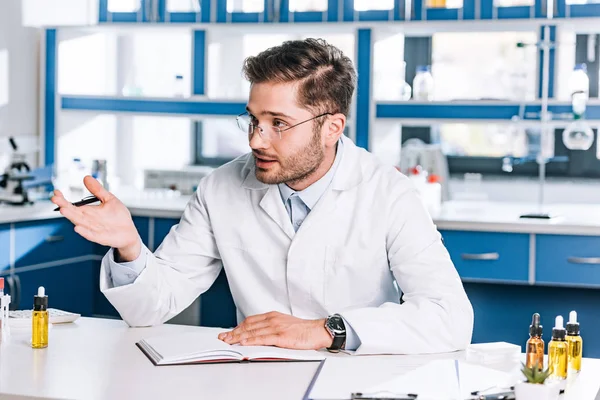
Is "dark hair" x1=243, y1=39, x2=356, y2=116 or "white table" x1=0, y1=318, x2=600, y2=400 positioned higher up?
"dark hair" x1=243, y1=39, x2=356, y2=116

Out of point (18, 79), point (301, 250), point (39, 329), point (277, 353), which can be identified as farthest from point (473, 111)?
point (39, 329)

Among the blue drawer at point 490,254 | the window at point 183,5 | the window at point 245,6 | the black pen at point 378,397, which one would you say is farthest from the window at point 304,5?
the black pen at point 378,397

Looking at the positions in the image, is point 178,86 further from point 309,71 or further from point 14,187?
point 309,71

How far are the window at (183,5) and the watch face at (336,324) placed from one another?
2887 mm

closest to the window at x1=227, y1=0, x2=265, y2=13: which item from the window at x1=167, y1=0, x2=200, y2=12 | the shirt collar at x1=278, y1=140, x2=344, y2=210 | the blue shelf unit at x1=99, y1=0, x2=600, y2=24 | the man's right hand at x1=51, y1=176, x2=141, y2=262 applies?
the blue shelf unit at x1=99, y1=0, x2=600, y2=24

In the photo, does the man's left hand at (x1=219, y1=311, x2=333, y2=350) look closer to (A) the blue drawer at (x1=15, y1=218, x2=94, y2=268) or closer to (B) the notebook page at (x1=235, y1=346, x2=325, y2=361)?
(B) the notebook page at (x1=235, y1=346, x2=325, y2=361)

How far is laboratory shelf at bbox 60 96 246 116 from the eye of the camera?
4.55 metres

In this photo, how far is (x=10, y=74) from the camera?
4746 millimetres

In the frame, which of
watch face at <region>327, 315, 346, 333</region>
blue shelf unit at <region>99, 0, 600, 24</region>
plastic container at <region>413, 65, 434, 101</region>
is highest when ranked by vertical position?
blue shelf unit at <region>99, 0, 600, 24</region>

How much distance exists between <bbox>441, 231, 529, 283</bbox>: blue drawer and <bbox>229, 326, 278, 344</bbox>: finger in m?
1.98

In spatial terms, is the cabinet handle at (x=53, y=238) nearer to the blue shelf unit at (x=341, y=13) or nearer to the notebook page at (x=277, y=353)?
the blue shelf unit at (x=341, y=13)

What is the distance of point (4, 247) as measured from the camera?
12.7 ft

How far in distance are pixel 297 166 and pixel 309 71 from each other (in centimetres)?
23

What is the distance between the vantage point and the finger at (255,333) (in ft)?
6.43
